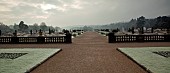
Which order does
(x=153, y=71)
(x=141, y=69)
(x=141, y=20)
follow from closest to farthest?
(x=153, y=71) → (x=141, y=69) → (x=141, y=20)

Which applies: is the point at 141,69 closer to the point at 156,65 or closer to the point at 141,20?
the point at 156,65

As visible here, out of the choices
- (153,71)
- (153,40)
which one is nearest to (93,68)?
(153,71)

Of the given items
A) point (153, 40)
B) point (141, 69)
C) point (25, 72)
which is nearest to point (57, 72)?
point (25, 72)

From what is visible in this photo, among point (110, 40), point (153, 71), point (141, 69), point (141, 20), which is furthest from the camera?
point (141, 20)

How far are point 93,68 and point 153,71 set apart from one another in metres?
2.33

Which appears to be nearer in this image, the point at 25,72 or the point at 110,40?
the point at 25,72

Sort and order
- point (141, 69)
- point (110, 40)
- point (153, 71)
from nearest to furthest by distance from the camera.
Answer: point (153, 71) < point (141, 69) < point (110, 40)

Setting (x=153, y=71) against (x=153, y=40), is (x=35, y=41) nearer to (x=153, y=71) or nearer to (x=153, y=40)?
(x=153, y=40)

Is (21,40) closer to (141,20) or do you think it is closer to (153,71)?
(153,71)

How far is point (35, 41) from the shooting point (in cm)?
2483

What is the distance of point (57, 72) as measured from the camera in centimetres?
859

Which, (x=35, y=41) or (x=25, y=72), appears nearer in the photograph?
(x=25, y=72)

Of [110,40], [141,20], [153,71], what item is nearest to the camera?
[153,71]

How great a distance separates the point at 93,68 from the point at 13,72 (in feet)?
9.89
